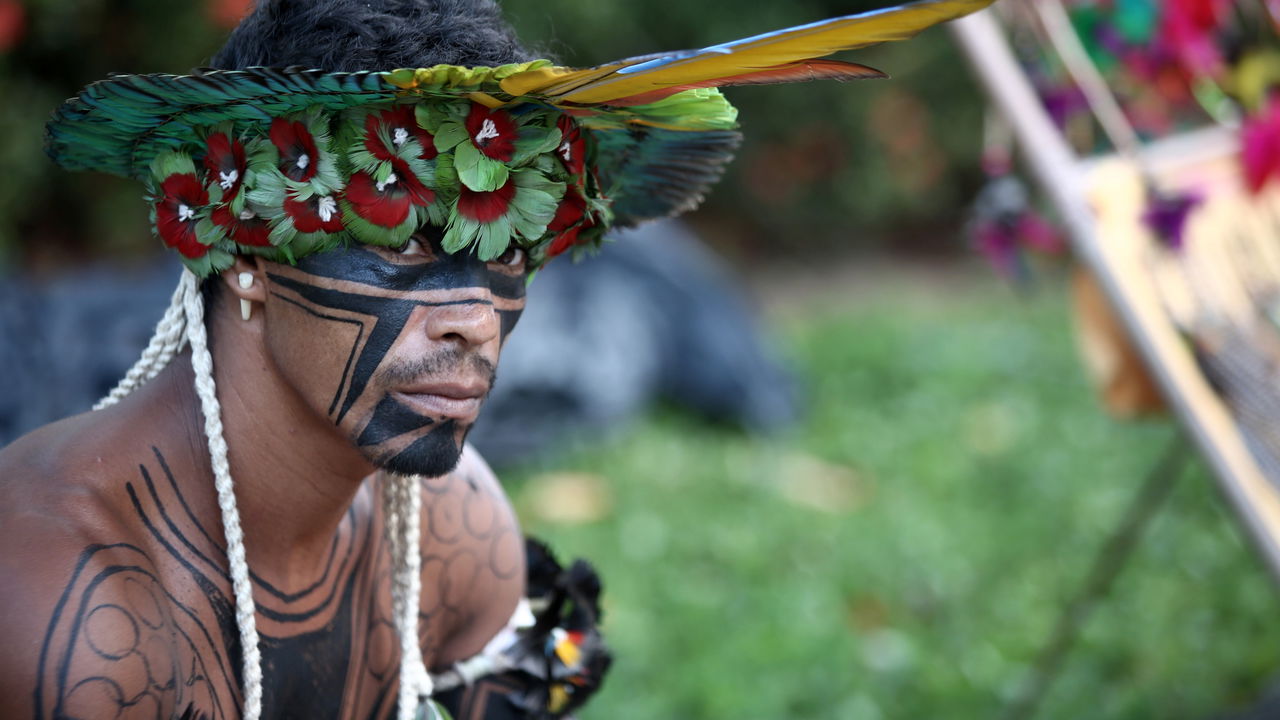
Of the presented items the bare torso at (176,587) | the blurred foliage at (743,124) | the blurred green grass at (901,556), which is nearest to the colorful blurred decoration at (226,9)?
the blurred foliage at (743,124)

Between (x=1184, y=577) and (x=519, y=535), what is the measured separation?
3270 mm

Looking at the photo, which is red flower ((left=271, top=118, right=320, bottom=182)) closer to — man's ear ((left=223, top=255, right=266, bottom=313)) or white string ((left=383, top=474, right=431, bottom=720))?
man's ear ((left=223, top=255, right=266, bottom=313))

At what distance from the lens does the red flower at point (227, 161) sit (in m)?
1.51

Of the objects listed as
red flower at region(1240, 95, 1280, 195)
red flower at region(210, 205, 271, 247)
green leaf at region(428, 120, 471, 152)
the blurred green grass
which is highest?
red flower at region(210, 205, 271, 247)

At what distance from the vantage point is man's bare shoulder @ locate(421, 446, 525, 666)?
195 centimetres

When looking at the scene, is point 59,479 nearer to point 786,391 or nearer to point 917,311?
point 786,391

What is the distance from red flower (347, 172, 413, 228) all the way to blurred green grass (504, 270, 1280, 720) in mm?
2270


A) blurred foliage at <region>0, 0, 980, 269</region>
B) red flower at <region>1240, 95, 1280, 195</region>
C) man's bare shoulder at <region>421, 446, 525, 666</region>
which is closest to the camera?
man's bare shoulder at <region>421, 446, 525, 666</region>

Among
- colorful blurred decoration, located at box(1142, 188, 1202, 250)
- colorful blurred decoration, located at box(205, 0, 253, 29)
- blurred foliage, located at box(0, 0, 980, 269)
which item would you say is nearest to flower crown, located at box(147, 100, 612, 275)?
colorful blurred decoration, located at box(1142, 188, 1202, 250)

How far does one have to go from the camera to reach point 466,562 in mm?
1970

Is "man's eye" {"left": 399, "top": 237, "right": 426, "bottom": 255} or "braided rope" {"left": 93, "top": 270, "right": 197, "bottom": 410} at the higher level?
"braided rope" {"left": 93, "top": 270, "right": 197, "bottom": 410}

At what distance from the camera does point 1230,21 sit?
3.20m

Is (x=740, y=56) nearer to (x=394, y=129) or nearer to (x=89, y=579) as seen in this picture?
(x=394, y=129)

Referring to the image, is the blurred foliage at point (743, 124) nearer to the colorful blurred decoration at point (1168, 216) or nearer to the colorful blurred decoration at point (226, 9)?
the colorful blurred decoration at point (226, 9)
